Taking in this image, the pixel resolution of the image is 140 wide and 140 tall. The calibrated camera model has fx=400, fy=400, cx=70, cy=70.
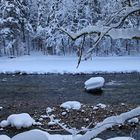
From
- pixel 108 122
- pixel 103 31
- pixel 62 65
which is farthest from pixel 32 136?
pixel 62 65

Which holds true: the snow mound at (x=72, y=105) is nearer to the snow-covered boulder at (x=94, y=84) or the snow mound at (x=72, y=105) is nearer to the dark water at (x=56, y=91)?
the dark water at (x=56, y=91)

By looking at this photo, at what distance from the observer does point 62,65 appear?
3027 cm

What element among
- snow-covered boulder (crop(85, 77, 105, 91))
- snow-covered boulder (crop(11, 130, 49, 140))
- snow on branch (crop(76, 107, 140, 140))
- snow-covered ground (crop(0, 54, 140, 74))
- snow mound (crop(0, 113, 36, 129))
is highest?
snow on branch (crop(76, 107, 140, 140))

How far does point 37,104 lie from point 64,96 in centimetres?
180

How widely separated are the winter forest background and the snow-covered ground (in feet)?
7.14

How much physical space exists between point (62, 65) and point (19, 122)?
16620mm

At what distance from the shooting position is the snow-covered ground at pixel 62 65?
2798cm

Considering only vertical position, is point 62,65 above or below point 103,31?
below

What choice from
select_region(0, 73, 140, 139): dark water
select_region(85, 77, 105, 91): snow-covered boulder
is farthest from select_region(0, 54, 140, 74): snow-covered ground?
select_region(85, 77, 105, 91): snow-covered boulder

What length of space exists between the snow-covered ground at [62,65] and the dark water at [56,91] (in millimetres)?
2111

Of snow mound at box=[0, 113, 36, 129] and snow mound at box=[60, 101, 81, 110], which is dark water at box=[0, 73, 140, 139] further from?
snow mound at box=[0, 113, 36, 129]

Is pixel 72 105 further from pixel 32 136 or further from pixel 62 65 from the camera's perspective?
pixel 32 136

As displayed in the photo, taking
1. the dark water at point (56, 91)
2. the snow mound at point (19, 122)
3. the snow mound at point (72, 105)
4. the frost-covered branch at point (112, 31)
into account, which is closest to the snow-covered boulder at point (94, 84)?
the dark water at point (56, 91)

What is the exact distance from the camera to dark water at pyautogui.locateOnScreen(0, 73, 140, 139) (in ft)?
57.7
